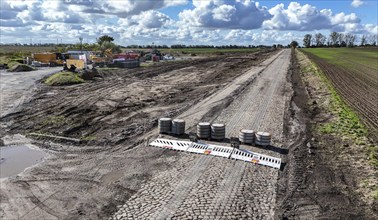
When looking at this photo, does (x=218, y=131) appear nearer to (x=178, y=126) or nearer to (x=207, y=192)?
(x=178, y=126)

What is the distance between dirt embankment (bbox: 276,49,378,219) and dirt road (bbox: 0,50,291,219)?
1.78 feet

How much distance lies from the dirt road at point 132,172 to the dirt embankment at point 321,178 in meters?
0.54

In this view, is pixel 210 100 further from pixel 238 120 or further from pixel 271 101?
pixel 238 120

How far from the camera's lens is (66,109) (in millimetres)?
22172

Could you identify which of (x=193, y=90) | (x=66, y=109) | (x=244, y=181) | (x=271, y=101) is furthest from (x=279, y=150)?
(x=193, y=90)

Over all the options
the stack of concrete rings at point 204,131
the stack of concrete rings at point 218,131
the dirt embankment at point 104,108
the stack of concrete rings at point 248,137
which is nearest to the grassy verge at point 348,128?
the stack of concrete rings at point 248,137

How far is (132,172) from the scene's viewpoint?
1199 cm

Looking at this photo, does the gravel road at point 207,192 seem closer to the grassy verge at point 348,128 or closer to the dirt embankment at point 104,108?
the grassy verge at point 348,128

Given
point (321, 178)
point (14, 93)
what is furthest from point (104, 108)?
point (321, 178)

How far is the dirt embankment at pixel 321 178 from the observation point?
959 cm

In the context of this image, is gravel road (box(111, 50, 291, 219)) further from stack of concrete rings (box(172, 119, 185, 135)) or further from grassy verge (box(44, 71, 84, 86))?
grassy verge (box(44, 71, 84, 86))

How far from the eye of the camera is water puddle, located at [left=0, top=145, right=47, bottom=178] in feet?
40.7

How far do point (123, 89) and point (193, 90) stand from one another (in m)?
6.00

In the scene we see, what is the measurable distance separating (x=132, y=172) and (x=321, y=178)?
6.19 metres
